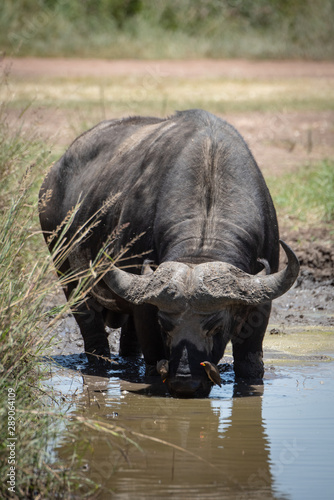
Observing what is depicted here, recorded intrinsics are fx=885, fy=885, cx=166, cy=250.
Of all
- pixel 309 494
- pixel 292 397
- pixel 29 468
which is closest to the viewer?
pixel 29 468

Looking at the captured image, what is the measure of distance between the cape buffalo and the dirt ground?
5.79 ft

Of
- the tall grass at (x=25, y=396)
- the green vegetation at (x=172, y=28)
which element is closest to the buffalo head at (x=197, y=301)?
the tall grass at (x=25, y=396)

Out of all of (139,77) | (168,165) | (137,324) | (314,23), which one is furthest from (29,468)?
(314,23)

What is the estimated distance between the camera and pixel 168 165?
6.61 metres

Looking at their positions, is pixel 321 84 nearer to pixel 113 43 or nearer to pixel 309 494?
pixel 113 43

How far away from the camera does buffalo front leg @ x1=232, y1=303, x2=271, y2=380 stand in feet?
21.1

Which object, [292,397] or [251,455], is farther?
[292,397]

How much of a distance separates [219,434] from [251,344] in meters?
1.21

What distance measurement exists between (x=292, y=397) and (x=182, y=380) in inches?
38.1

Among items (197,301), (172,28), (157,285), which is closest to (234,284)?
(197,301)

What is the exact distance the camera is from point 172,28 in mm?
30891

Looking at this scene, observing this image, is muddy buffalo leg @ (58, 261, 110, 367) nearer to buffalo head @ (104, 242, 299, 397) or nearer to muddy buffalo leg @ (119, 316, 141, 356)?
muddy buffalo leg @ (119, 316, 141, 356)

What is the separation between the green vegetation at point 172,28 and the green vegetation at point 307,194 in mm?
14563

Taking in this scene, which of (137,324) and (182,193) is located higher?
(182,193)
